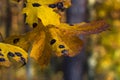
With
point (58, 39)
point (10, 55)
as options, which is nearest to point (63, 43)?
point (58, 39)

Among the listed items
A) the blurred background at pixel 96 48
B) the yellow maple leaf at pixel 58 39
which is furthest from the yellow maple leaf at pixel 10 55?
the blurred background at pixel 96 48

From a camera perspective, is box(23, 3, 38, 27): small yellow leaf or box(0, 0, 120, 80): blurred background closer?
box(23, 3, 38, 27): small yellow leaf

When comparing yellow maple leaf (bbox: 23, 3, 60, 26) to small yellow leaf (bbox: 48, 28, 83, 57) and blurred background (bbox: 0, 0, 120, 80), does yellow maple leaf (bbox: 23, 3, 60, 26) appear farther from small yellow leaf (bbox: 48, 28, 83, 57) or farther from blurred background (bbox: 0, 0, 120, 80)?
blurred background (bbox: 0, 0, 120, 80)

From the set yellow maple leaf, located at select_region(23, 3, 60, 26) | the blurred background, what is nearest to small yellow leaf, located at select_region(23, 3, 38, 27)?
yellow maple leaf, located at select_region(23, 3, 60, 26)

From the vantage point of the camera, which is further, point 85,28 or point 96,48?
point 96,48

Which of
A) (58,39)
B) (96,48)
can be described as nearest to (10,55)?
(58,39)

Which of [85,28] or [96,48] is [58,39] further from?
[96,48]

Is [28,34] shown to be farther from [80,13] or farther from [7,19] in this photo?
[7,19]

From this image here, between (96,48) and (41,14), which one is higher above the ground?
(41,14)

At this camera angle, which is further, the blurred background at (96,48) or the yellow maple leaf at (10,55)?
the blurred background at (96,48)

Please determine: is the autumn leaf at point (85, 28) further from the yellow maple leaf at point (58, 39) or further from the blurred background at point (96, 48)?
the blurred background at point (96, 48)

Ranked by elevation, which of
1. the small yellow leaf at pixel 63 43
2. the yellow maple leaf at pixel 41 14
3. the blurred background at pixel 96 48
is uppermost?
the yellow maple leaf at pixel 41 14
